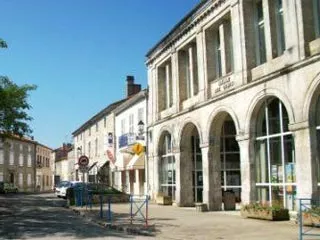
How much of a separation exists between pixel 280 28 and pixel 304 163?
5.16 meters

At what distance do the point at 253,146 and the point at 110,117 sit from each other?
1140 inches

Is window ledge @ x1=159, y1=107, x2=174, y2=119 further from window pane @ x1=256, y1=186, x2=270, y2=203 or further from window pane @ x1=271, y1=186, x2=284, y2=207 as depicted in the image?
window pane @ x1=271, y1=186, x2=284, y2=207

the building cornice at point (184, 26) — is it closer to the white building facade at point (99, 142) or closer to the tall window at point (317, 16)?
the tall window at point (317, 16)

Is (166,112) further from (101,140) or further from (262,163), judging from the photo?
(101,140)

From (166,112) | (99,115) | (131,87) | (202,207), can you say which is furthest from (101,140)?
(202,207)

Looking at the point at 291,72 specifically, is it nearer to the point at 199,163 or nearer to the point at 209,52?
the point at 209,52

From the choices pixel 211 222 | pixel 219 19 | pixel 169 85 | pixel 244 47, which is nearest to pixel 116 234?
pixel 211 222

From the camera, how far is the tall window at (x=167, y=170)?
2969cm

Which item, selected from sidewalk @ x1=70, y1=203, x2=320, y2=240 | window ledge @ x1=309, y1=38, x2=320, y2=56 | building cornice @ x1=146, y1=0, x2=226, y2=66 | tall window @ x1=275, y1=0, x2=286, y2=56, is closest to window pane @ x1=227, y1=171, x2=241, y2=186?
sidewalk @ x1=70, y1=203, x2=320, y2=240

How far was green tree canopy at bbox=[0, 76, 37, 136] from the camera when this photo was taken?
3098 centimetres

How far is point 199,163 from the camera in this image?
28.0m

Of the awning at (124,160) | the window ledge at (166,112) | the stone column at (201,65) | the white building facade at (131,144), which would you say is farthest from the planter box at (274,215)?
the awning at (124,160)

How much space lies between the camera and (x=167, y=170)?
3050 cm

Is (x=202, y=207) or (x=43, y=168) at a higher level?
(x=43, y=168)
